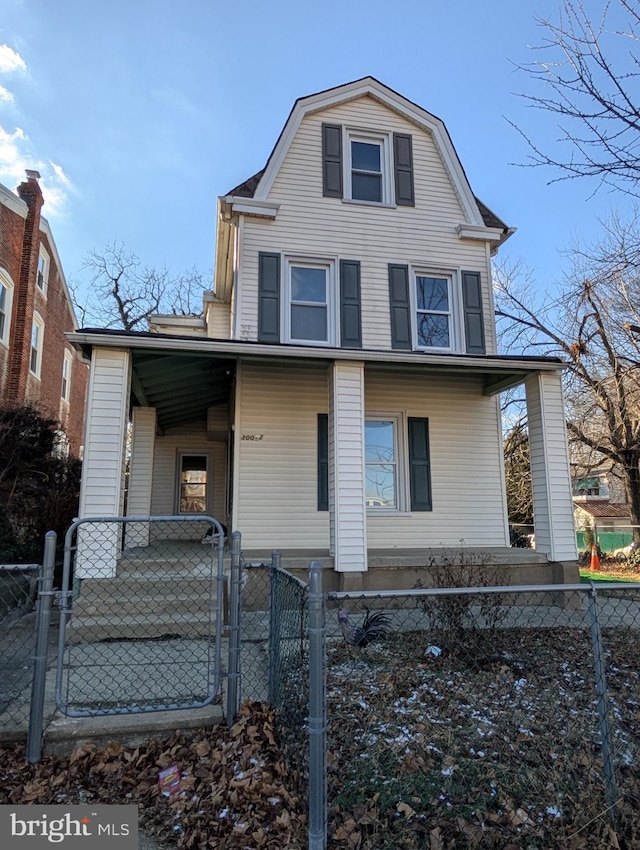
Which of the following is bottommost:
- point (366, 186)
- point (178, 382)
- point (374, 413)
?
point (374, 413)

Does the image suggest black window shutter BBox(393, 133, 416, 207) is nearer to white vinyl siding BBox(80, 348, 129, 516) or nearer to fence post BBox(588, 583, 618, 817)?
white vinyl siding BBox(80, 348, 129, 516)

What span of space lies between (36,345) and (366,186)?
1282cm

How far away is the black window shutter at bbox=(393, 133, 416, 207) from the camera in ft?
31.6

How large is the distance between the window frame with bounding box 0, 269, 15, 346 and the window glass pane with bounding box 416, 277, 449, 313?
12.5m

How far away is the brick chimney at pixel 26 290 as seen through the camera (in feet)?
49.8

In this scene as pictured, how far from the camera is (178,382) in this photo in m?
8.57

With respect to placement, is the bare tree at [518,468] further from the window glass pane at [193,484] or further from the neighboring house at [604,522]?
the window glass pane at [193,484]

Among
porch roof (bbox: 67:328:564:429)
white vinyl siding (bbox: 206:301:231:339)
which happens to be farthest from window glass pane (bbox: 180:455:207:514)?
white vinyl siding (bbox: 206:301:231:339)

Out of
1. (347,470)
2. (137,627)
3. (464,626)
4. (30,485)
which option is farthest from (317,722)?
(30,485)

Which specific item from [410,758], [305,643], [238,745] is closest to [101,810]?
[238,745]

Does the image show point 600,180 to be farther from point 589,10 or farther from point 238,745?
point 238,745

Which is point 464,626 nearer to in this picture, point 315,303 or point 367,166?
point 315,303

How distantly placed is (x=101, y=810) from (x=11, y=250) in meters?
16.8

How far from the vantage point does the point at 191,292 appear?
2569cm
